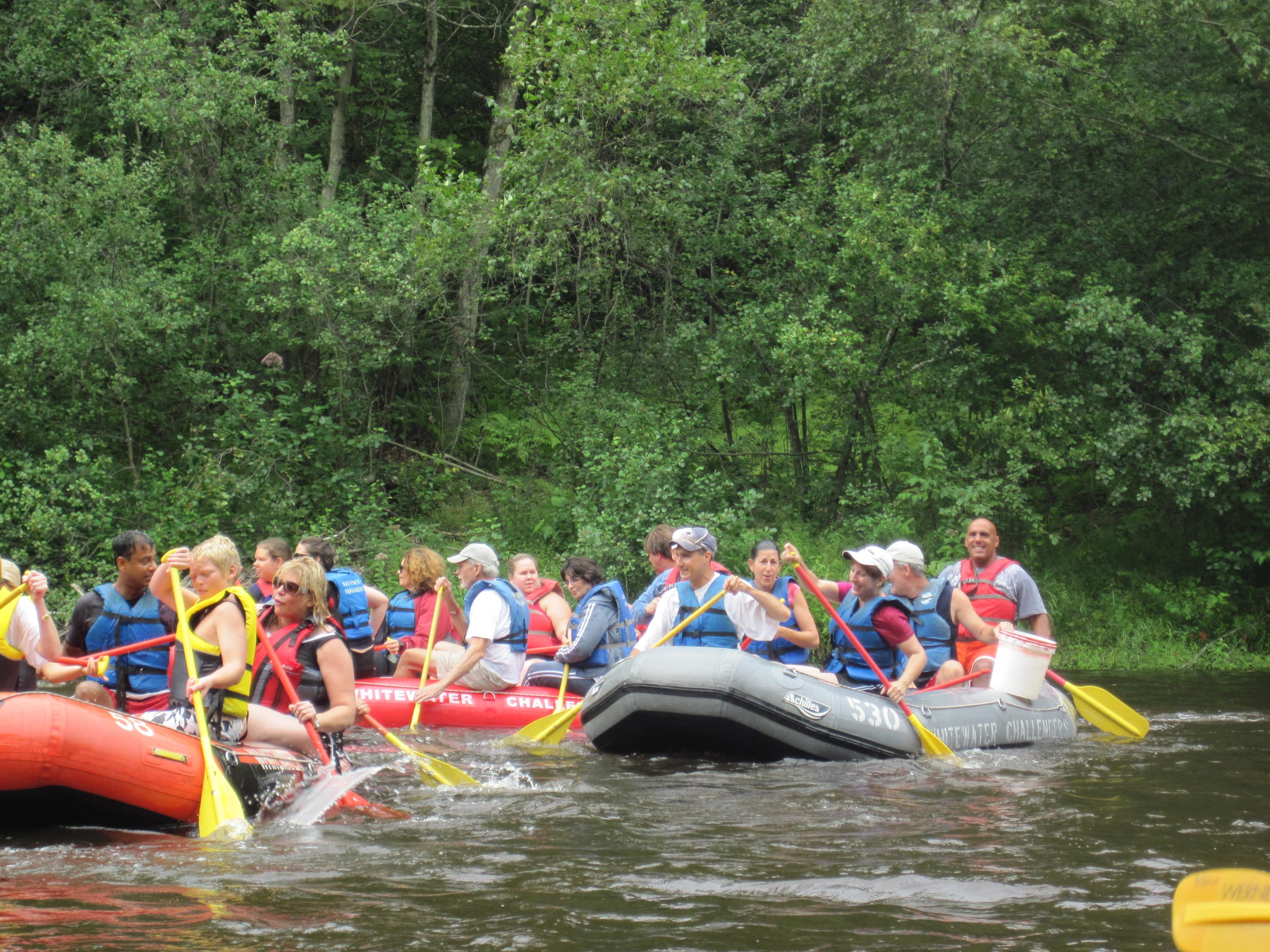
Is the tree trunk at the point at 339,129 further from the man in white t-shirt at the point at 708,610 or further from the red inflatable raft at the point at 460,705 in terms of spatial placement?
the man in white t-shirt at the point at 708,610

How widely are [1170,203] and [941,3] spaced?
9.38ft

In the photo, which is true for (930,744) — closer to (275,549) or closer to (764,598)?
(764,598)

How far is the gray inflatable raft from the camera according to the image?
583 cm

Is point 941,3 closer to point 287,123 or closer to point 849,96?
point 849,96

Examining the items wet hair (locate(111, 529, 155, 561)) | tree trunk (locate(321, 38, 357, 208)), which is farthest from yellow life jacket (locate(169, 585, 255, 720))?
tree trunk (locate(321, 38, 357, 208))

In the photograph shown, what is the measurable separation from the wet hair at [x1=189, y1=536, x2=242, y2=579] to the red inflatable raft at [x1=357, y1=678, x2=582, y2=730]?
2.69 m

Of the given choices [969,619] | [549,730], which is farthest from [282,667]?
[969,619]

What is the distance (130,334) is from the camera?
42.2ft

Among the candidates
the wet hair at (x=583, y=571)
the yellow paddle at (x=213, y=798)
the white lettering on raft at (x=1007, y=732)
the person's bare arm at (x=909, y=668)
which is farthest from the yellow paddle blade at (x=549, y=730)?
the yellow paddle at (x=213, y=798)

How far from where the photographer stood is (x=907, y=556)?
673cm

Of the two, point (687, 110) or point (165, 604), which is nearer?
point (165, 604)

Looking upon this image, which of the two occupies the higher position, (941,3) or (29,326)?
(941,3)

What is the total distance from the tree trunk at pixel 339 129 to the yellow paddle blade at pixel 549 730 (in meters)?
9.48

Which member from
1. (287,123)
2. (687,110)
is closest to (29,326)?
(287,123)
